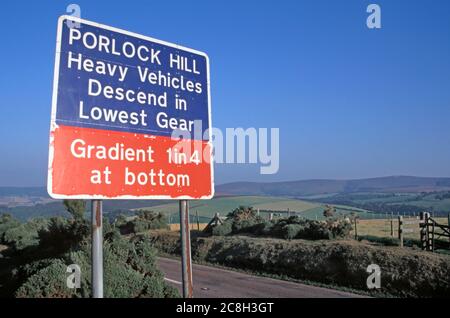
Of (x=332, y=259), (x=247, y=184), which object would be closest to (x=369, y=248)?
(x=332, y=259)

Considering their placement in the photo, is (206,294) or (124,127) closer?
(124,127)

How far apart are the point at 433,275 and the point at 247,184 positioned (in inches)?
4841

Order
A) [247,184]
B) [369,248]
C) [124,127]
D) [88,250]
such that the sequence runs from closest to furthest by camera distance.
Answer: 1. [124,127]
2. [88,250]
3. [369,248]
4. [247,184]

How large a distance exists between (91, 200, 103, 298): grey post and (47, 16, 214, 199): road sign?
0.38ft

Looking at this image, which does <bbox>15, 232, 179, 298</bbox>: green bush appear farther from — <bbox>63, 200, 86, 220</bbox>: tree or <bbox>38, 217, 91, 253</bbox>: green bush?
<bbox>63, 200, 86, 220</bbox>: tree

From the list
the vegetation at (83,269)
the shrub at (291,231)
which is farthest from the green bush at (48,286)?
the shrub at (291,231)

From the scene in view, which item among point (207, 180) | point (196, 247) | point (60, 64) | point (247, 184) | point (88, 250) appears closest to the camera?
point (60, 64)

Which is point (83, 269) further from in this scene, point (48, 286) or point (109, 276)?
point (48, 286)

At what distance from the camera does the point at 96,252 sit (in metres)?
3.00

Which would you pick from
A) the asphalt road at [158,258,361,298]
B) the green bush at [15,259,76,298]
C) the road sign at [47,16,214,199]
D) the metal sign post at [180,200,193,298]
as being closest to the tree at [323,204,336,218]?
the asphalt road at [158,258,361,298]

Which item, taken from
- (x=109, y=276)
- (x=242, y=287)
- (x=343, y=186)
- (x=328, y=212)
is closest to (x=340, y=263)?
(x=242, y=287)

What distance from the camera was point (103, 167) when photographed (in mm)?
3182

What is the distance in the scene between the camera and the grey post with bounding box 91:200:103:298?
9.71ft
